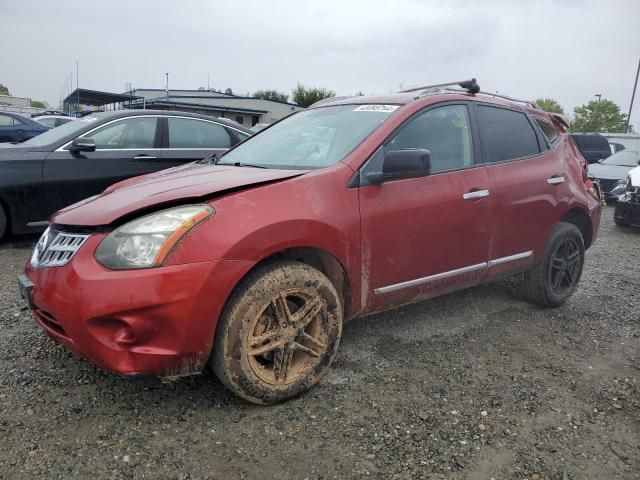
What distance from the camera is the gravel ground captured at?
2230 millimetres

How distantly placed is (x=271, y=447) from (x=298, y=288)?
2.49 ft

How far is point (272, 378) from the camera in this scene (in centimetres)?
264

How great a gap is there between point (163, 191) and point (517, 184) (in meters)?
2.50

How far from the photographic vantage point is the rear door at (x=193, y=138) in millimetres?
6195

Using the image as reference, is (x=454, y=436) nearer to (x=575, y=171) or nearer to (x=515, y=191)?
(x=515, y=191)

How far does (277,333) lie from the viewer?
263 cm

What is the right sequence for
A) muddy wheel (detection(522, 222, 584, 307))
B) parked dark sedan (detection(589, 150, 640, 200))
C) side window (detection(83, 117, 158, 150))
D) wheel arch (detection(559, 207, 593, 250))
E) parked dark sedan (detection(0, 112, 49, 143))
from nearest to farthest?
muddy wheel (detection(522, 222, 584, 307)) → wheel arch (detection(559, 207, 593, 250)) → side window (detection(83, 117, 158, 150)) → parked dark sedan (detection(589, 150, 640, 200)) → parked dark sedan (detection(0, 112, 49, 143))

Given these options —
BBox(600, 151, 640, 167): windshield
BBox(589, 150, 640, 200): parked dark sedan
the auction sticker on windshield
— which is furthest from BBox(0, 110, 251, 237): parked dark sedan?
BBox(600, 151, 640, 167): windshield

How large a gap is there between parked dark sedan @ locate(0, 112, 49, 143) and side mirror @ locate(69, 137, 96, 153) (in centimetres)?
960

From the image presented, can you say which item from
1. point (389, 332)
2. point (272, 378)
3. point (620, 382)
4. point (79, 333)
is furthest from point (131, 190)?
point (620, 382)

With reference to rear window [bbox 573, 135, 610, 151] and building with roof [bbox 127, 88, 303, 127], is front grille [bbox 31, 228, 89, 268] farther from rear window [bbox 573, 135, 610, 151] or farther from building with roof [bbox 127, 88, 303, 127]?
building with roof [bbox 127, 88, 303, 127]

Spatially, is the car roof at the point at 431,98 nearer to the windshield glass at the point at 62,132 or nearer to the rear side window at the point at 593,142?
the windshield glass at the point at 62,132

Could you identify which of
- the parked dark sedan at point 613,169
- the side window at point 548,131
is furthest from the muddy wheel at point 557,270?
the parked dark sedan at point 613,169

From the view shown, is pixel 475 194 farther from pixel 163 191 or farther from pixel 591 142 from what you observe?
pixel 591 142
